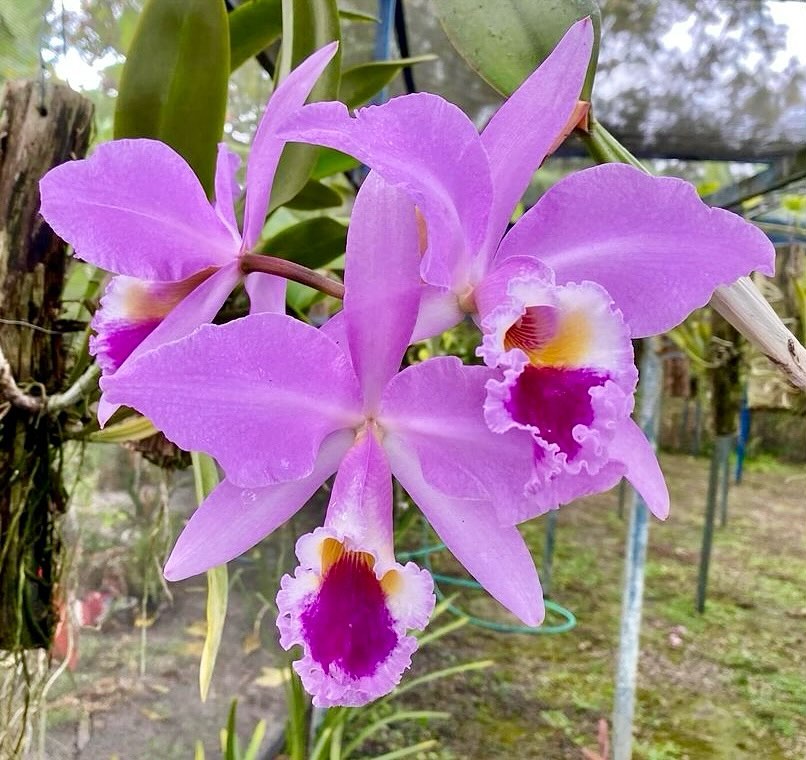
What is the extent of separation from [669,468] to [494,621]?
8.05 feet

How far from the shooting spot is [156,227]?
0.28 m

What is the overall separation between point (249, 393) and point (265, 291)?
0.10m

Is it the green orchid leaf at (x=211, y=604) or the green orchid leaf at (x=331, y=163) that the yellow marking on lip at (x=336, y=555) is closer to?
the green orchid leaf at (x=211, y=604)

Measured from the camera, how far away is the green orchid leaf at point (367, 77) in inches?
22.0

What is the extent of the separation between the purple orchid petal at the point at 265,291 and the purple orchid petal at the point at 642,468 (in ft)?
0.56

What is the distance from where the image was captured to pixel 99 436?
60 centimetres

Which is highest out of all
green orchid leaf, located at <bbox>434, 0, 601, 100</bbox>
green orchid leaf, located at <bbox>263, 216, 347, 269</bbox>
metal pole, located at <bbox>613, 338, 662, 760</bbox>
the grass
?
green orchid leaf, located at <bbox>434, 0, 601, 100</bbox>

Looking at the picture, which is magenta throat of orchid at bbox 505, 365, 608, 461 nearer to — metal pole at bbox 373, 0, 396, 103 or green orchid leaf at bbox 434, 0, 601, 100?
green orchid leaf at bbox 434, 0, 601, 100

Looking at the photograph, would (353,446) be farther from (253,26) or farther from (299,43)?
(253,26)

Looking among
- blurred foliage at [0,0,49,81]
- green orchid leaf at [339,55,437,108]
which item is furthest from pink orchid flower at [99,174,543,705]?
blurred foliage at [0,0,49,81]

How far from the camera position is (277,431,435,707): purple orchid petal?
0.24 meters

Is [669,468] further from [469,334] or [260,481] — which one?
[260,481]

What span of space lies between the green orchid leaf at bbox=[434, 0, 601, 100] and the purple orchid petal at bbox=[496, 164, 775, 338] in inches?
2.9

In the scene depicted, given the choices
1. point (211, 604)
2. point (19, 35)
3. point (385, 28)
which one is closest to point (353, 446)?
point (211, 604)
